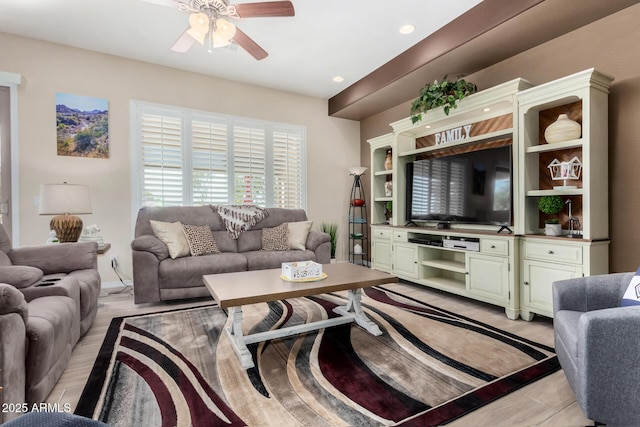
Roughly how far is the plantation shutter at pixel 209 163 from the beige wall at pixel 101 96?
1.03ft

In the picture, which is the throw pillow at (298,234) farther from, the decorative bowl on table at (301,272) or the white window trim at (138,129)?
the decorative bowl on table at (301,272)

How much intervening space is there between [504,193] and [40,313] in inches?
144

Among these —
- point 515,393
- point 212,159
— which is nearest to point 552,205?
point 515,393

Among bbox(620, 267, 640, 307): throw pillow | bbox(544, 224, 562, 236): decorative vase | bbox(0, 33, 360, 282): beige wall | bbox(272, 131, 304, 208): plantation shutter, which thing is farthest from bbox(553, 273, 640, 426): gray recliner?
bbox(0, 33, 360, 282): beige wall

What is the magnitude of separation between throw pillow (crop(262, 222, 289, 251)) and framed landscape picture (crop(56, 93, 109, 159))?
7.23 feet

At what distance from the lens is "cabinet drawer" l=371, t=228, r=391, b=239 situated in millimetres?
4359

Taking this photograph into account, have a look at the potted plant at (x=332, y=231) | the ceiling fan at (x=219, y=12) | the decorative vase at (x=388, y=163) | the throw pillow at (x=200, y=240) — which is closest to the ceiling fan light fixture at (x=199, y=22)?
the ceiling fan at (x=219, y=12)

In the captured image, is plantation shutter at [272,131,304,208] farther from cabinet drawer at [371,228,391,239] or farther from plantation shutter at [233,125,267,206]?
cabinet drawer at [371,228,391,239]

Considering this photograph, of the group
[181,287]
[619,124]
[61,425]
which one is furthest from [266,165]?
[61,425]

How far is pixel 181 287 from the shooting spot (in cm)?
320

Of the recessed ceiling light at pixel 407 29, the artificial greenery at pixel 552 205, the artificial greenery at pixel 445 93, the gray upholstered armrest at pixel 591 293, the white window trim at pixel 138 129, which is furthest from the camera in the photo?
the white window trim at pixel 138 129

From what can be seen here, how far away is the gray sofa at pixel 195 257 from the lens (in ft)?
10.3

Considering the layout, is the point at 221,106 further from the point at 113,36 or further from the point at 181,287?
the point at 181,287

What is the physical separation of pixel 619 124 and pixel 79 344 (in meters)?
4.60
